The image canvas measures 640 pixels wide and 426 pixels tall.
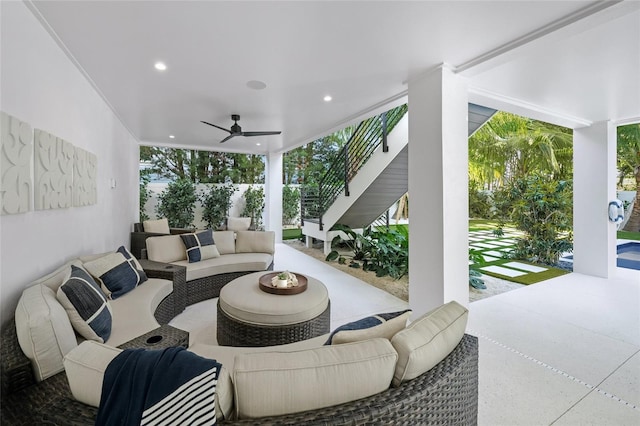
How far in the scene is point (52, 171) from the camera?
218 cm

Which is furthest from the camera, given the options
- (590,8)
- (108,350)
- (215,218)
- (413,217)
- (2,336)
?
(215,218)

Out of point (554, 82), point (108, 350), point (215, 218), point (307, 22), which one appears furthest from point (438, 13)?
point (215, 218)

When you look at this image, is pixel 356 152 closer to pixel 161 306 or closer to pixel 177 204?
pixel 161 306

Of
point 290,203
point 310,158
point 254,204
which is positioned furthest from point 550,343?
point 310,158

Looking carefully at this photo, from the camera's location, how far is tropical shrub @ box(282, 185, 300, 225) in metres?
9.36

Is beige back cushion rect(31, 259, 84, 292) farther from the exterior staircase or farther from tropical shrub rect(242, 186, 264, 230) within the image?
tropical shrub rect(242, 186, 264, 230)

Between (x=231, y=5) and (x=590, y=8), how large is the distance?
2.40 meters

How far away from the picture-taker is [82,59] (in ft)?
8.48

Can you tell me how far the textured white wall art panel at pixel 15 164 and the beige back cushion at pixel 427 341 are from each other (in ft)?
7.42

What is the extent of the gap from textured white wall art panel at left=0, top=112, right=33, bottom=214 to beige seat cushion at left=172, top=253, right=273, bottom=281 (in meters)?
1.86

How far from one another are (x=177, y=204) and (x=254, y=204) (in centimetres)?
203

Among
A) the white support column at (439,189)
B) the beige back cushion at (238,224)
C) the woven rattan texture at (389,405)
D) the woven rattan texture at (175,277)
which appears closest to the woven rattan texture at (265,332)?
the woven rattan texture at (175,277)

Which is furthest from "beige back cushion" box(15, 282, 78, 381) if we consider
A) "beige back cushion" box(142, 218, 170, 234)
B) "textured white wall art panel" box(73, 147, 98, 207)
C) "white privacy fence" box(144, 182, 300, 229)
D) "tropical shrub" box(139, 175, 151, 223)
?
"white privacy fence" box(144, 182, 300, 229)

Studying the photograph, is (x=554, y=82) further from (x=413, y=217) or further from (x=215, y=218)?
(x=215, y=218)
